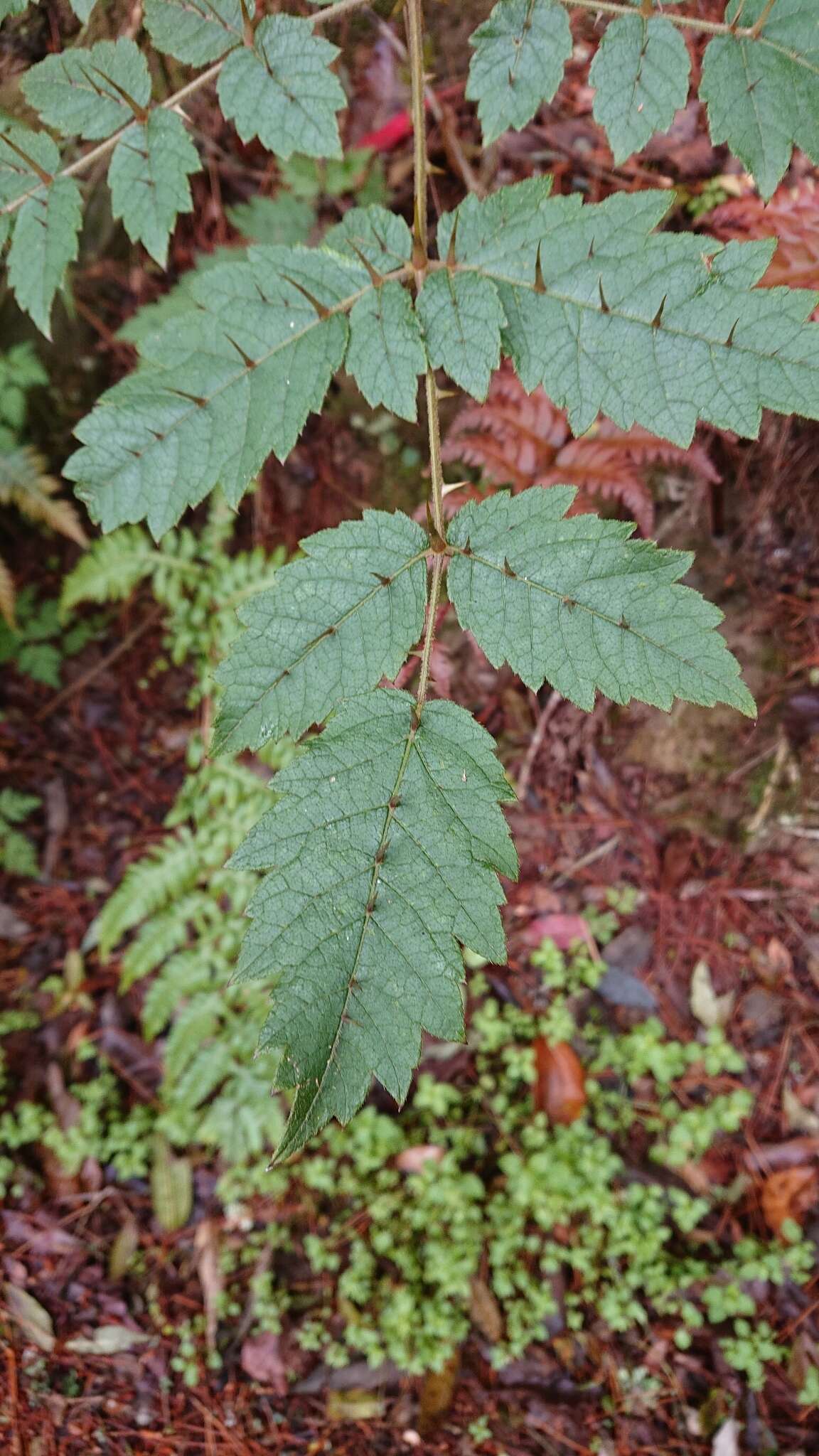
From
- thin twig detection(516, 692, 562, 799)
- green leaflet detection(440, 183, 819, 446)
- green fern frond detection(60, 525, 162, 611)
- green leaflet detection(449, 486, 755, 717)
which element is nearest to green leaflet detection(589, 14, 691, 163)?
green leaflet detection(440, 183, 819, 446)

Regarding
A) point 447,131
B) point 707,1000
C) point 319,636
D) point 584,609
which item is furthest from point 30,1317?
point 447,131

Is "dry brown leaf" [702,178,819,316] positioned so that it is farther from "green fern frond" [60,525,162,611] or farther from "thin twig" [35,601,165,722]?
"thin twig" [35,601,165,722]

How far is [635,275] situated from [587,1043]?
2.51 m

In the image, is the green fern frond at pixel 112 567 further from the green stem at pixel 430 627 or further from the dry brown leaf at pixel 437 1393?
the dry brown leaf at pixel 437 1393

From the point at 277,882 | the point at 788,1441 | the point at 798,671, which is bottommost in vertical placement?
the point at 788,1441

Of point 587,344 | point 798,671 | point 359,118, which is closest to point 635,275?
point 587,344

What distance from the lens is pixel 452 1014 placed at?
3.88 feet

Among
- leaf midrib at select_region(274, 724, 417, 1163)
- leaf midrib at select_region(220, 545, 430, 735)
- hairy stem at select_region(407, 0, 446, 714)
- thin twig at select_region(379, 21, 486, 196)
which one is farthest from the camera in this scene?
thin twig at select_region(379, 21, 486, 196)

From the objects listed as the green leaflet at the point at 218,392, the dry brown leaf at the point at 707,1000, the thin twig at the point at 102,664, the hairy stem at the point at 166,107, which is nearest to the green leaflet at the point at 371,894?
the green leaflet at the point at 218,392

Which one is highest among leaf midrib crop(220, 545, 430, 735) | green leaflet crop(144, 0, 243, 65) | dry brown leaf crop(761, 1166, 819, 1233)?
green leaflet crop(144, 0, 243, 65)

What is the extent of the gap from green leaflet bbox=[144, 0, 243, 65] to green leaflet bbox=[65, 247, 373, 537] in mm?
350

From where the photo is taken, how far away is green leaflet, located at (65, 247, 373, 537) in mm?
1412

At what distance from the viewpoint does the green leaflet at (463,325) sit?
139 cm

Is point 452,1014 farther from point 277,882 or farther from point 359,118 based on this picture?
point 359,118
